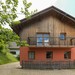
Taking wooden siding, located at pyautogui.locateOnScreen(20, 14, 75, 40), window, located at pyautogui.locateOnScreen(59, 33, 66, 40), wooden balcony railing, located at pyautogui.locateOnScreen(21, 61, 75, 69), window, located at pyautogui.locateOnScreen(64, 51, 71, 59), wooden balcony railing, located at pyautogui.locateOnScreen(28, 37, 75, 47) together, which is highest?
wooden siding, located at pyautogui.locateOnScreen(20, 14, 75, 40)

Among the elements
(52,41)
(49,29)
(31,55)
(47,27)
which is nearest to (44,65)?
(31,55)

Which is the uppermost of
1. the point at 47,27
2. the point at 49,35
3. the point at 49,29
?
the point at 47,27

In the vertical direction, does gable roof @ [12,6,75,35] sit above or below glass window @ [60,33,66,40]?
above

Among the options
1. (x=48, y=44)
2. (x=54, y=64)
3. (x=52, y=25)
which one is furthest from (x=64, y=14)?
(x=54, y=64)

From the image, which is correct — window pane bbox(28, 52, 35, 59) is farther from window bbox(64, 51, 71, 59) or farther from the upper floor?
window bbox(64, 51, 71, 59)

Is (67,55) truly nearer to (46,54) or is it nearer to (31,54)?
(46,54)

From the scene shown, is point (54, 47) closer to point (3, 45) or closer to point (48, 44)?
point (48, 44)

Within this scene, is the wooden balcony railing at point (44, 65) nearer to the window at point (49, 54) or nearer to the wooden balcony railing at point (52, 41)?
the window at point (49, 54)

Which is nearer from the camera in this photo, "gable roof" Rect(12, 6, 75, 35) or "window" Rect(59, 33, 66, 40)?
"gable roof" Rect(12, 6, 75, 35)

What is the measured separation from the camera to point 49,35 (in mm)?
37000

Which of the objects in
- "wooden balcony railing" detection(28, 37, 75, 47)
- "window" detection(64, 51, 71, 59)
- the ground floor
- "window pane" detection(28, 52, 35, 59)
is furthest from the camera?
"window" detection(64, 51, 71, 59)

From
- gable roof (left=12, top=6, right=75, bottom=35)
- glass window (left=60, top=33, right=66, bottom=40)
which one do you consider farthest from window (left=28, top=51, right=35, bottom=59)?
glass window (left=60, top=33, right=66, bottom=40)

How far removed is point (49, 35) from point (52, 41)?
101 cm

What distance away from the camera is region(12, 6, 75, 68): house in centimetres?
3626
